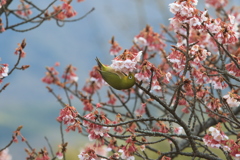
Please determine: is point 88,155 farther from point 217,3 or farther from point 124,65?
point 217,3

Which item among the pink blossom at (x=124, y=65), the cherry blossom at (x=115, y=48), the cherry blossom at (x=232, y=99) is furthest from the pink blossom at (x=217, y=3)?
the pink blossom at (x=124, y=65)

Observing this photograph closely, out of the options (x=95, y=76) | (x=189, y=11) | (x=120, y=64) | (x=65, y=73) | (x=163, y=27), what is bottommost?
(x=120, y=64)

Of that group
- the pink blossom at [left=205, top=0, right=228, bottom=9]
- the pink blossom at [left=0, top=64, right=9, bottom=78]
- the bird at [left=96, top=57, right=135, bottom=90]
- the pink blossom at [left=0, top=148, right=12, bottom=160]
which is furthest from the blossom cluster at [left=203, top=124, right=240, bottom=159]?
the pink blossom at [left=205, top=0, right=228, bottom=9]

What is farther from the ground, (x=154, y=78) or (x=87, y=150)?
(x=154, y=78)

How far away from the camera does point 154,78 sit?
2.16m

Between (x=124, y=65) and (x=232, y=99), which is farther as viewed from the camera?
(x=232, y=99)

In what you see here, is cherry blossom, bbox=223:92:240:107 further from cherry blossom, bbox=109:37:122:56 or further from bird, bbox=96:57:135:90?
cherry blossom, bbox=109:37:122:56

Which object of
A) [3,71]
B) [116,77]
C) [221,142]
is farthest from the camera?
[3,71]

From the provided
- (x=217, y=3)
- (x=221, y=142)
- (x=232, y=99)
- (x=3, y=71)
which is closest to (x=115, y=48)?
(x=3, y=71)

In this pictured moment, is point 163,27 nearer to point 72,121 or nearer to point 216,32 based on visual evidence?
point 216,32

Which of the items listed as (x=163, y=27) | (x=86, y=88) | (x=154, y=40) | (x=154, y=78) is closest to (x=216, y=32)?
(x=154, y=78)

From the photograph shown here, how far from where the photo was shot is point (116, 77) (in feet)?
6.10

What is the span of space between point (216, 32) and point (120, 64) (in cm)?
102

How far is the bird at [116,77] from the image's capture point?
1859 millimetres
